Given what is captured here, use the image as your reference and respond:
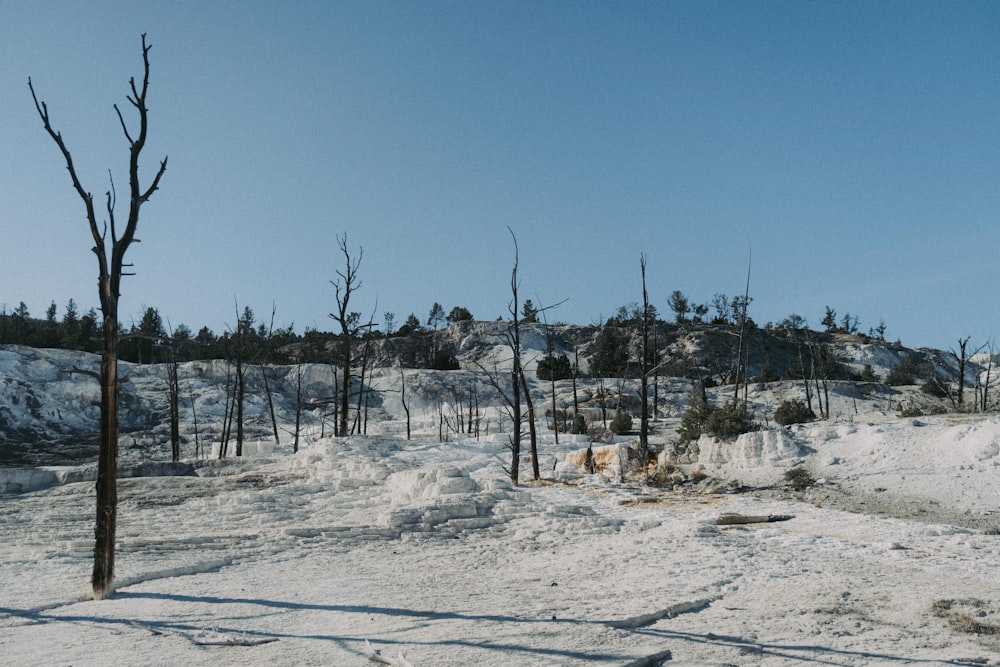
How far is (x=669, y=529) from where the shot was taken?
10781 mm

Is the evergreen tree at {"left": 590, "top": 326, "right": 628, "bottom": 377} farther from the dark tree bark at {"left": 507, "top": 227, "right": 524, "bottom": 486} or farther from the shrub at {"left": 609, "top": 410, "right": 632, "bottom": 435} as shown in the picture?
the dark tree bark at {"left": 507, "top": 227, "right": 524, "bottom": 486}

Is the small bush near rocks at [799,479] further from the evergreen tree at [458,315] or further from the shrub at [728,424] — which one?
the evergreen tree at [458,315]

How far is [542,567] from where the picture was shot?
28.8ft

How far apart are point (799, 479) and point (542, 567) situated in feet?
30.9

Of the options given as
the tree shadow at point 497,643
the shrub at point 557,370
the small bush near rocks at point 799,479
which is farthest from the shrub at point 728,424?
the shrub at point 557,370

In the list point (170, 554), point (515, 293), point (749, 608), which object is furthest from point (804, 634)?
point (515, 293)

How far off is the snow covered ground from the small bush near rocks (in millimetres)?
250

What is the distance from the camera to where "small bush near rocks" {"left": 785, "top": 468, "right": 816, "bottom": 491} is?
1542cm

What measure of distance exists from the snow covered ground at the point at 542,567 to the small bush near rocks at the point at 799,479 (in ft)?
0.82

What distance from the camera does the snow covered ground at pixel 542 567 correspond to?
5.22 m

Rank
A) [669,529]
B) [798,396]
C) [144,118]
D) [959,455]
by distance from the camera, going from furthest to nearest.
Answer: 1. [798,396]
2. [959,455]
3. [669,529]
4. [144,118]

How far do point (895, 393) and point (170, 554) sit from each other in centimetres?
5398

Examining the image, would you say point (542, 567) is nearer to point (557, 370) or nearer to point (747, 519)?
point (747, 519)

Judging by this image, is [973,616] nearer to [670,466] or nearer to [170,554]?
[170,554]
